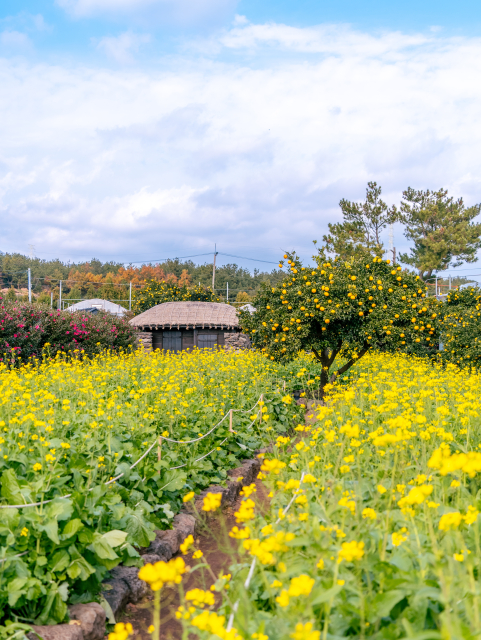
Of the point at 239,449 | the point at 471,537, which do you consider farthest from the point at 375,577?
the point at 239,449

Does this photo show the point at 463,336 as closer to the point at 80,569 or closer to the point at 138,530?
the point at 138,530

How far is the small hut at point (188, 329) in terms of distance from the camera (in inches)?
714

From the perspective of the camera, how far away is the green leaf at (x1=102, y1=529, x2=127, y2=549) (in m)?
3.48

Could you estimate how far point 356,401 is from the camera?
629cm

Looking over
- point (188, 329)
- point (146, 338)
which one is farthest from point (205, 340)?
point (146, 338)

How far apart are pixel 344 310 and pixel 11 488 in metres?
6.96

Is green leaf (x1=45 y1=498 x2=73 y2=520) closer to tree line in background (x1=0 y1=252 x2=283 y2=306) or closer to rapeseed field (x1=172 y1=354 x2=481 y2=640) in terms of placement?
rapeseed field (x1=172 y1=354 x2=481 y2=640)

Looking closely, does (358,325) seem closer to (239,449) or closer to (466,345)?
(239,449)

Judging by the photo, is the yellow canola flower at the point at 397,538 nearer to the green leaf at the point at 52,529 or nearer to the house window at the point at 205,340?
the green leaf at the point at 52,529

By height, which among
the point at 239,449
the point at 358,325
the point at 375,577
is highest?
the point at 358,325

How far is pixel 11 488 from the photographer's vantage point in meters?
3.30

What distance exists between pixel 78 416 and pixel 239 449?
254cm

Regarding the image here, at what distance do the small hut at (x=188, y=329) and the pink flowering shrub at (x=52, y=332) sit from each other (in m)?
2.02

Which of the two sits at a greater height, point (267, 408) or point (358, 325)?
point (358, 325)
